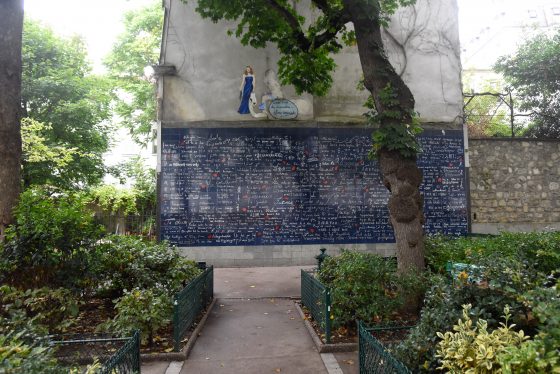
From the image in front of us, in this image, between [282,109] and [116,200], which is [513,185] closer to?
[282,109]

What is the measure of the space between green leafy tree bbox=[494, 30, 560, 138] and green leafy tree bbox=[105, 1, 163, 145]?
51.8ft

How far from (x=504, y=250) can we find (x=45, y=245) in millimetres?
7811

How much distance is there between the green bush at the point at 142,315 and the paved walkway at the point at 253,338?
1.66 feet

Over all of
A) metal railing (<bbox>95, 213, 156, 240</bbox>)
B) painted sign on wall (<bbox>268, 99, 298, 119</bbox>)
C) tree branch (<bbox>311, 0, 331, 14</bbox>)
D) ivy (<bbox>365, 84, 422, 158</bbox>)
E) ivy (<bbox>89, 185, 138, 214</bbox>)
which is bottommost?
metal railing (<bbox>95, 213, 156, 240</bbox>)

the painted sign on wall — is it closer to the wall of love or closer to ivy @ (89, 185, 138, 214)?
the wall of love

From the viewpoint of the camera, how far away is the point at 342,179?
497 inches

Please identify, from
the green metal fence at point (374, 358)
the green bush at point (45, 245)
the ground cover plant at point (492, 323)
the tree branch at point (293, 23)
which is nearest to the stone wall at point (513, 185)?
the tree branch at point (293, 23)

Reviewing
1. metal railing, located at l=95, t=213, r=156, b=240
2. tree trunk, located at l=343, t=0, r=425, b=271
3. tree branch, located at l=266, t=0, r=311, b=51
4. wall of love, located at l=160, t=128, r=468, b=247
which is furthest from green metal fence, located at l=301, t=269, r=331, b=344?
metal railing, located at l=95, t=213, r=156, b=240

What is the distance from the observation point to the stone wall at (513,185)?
13.5 meters

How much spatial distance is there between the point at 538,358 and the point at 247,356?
387 centimetres

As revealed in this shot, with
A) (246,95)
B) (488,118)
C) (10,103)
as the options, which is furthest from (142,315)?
(488,118)

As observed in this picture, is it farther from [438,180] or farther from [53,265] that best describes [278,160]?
[53,265]

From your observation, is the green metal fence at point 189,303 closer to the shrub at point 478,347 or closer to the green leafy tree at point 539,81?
the shrub at point 478,347

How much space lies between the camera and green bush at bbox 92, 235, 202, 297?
6684 millimetres
